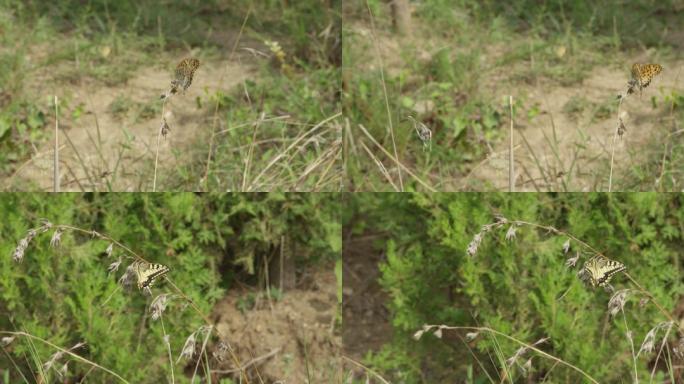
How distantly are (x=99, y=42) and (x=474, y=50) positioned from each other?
2.19m

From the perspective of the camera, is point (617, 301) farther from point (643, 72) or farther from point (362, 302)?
point (362, 302)

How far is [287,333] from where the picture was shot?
4113mm

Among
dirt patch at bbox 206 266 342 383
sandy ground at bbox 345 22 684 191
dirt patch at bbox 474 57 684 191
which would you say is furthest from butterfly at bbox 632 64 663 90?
dirt patch at bbox 206 266 342 383

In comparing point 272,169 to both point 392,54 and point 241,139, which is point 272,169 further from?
point 392,54

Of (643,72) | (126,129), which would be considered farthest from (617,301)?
(126,129)

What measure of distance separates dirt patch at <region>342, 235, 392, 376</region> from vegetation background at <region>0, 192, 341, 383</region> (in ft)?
0.51

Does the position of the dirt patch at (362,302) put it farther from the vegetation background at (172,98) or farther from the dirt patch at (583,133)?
the dirt patch at (583,133)

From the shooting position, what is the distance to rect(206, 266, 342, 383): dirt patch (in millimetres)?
4008

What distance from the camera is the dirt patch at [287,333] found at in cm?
401

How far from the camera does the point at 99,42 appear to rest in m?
5.19

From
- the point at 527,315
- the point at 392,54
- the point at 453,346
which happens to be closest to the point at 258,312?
the point at 453,346

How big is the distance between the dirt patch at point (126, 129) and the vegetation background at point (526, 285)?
1192mm

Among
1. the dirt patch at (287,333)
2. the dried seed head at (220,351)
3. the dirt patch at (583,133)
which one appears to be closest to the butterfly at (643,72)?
the dirt patch at (583,133)

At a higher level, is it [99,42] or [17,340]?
[99,42]
